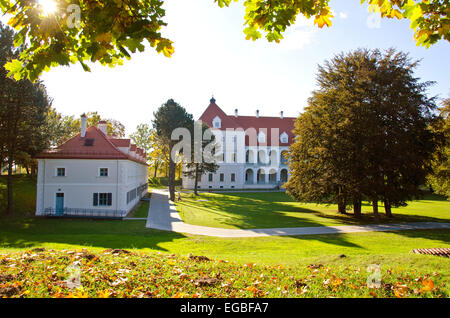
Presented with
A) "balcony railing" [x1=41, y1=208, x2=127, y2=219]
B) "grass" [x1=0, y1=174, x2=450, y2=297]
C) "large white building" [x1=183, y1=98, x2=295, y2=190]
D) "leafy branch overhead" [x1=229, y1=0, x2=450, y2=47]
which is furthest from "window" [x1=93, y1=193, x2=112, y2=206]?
"large white building" [x1=183, y1=98, x2=295, y2=190]

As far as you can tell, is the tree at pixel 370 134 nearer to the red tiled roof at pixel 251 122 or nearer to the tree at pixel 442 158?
the tree at pixel 442 158

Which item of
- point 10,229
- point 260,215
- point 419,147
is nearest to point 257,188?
point 260,215

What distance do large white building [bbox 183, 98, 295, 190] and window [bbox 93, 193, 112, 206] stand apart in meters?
31.2

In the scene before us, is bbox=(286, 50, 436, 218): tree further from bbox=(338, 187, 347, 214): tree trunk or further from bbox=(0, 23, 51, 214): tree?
bbox=(0, 23, 51, 214): tree

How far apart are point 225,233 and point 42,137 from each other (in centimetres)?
2175

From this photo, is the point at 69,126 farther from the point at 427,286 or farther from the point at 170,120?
the point at 427,286

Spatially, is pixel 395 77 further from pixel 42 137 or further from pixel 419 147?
pixel 42 137

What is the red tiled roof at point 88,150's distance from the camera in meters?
25.5

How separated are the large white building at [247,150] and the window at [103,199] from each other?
31199mm

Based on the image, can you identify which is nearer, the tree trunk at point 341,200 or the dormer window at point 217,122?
the tree trunk at point 341,200

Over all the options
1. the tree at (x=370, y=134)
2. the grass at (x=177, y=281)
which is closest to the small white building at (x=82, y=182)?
the tree at (x=370, y=134)

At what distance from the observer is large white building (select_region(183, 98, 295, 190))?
5959cm

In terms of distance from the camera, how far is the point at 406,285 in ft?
16.7

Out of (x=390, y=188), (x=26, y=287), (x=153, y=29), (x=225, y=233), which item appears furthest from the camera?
(x=390, y=188)
